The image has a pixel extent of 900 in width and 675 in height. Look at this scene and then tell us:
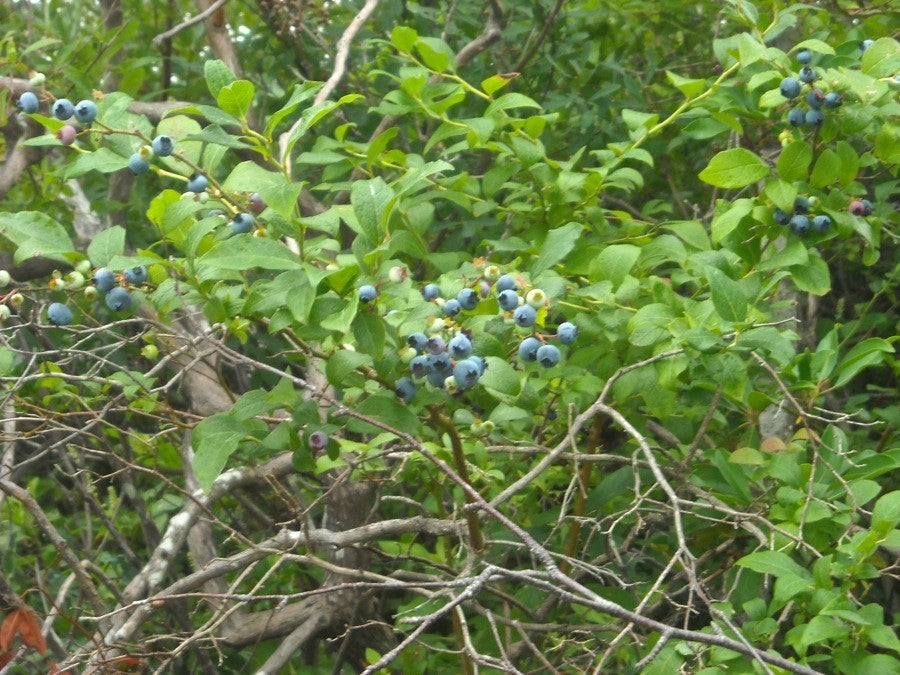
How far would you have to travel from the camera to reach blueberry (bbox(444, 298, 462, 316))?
1.66 meters

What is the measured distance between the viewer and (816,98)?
198 centimetres

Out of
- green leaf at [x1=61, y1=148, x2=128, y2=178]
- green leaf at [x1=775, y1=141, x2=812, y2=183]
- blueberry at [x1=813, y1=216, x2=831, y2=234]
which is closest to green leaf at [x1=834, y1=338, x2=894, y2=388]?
blueberry at [x1=813, y1=216, x2=831, y2=234]

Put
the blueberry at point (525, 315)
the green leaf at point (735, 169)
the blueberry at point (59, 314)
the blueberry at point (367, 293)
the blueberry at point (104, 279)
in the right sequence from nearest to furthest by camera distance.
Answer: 1. the blueberry at point (367, 293)
2. the blueberry at point (525, 315)
3. the blueberry at point (104, 279)
4. the blueberry at point (59, 314)
5. the green leaf at point (735, 169)

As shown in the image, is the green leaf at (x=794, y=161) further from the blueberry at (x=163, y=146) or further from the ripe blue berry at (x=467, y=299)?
the blueberry at (x=163, y=146)

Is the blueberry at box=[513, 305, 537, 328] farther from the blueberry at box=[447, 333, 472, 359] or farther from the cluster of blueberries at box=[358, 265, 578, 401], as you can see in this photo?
the blueberry at box=[447, 333, 472, 359]

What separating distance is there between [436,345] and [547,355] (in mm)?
213

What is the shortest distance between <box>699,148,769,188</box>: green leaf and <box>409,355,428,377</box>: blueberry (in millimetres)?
703

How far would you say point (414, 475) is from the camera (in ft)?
6.78

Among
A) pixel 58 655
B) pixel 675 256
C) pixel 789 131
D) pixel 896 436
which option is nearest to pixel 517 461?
pixel 675 256

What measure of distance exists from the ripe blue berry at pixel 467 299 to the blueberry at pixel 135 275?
1.71ft

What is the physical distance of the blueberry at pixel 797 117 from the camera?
2.01 meters

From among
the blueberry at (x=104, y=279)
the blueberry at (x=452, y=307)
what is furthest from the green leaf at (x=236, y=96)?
the blueberry at (x=452, y=307)

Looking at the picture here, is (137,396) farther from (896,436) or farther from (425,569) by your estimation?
(896,436)

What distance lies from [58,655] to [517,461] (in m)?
1.19
